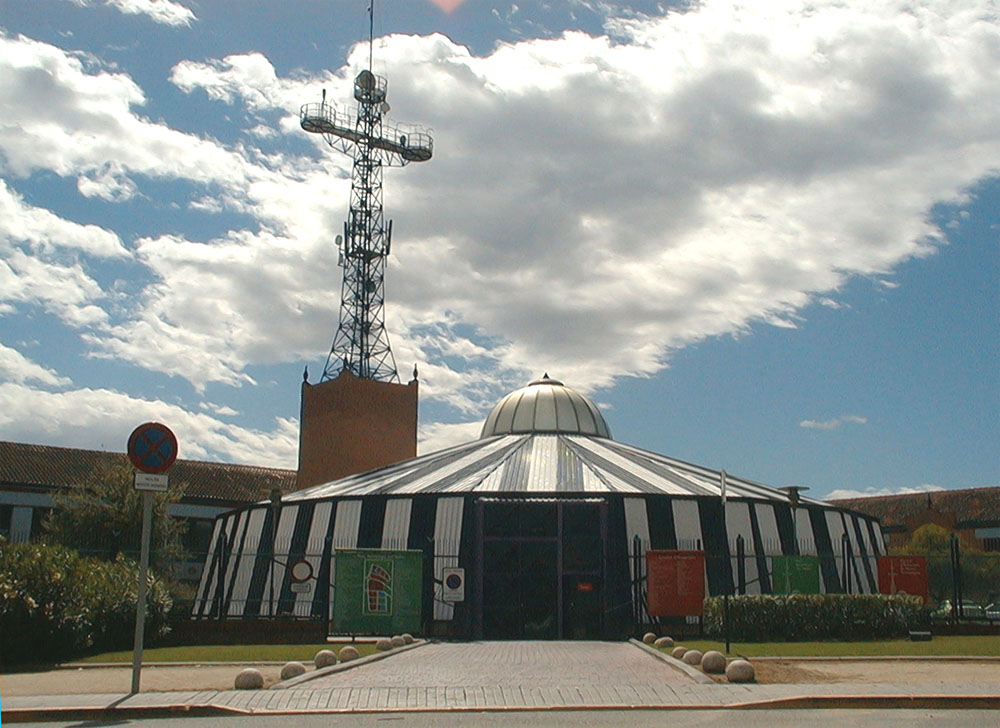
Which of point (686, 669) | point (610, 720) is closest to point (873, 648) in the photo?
point (686, 669)

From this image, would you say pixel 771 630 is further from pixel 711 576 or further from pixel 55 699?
pixel 55 699

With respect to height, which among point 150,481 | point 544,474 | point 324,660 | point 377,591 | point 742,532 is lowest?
point 324,660

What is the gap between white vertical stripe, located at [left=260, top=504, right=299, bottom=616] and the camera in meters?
28.6

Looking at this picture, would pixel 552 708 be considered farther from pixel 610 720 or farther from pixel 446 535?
pixel 446 535

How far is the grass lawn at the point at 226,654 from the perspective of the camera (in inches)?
684

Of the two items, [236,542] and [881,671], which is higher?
[236,542]

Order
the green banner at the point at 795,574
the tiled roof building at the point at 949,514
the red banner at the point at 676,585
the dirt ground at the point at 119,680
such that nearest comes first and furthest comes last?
the dirt ground at the point at 119,680, the red banner at the point at 676,585, the green banner at the point at 795,574, the tiled roof building at the point at 949,514

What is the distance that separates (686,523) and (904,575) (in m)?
5.64

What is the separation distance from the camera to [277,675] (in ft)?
46.1

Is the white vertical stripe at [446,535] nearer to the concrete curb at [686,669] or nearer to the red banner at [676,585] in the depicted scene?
the red banner at [676,585]

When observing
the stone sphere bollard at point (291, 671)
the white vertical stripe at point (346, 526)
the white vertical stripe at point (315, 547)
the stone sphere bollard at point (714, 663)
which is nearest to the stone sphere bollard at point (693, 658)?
the stone sphere bollard at point (714, 663)

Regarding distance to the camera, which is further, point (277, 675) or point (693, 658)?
point (693, 658)

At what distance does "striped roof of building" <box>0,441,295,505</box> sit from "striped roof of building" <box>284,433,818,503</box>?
1935cm

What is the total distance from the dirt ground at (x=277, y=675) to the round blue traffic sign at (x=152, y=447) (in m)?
2.69
